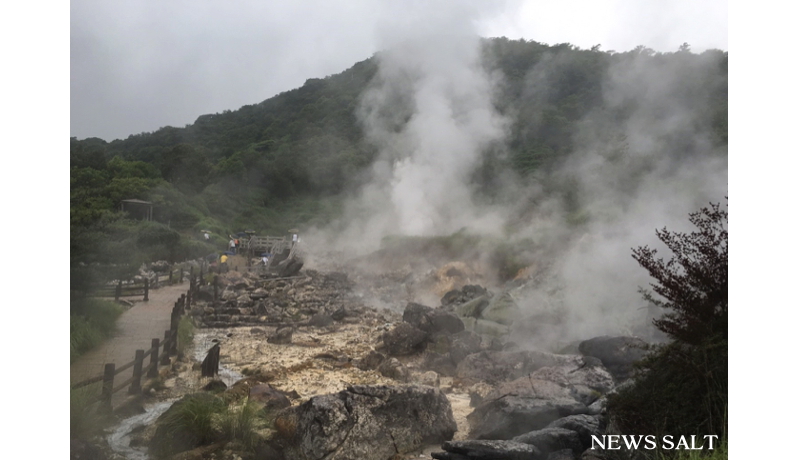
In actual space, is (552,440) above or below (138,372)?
below

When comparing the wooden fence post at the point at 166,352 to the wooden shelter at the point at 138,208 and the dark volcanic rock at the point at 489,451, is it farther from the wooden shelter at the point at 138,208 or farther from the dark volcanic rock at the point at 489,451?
the dark volcanic rock at the point at 489,451

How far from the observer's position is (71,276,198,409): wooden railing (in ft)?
14.6

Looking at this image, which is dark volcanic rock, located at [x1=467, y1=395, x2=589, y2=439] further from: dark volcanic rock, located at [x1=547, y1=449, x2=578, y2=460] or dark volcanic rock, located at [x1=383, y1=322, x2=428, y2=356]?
dark volcanic rock, located at [x1=383, y1=322, x2=428, y2=356]

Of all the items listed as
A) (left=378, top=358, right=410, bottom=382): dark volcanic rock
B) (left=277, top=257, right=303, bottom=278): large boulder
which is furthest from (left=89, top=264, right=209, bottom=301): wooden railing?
(left=378, top=358, right=410, bottom=382): dark volcanic rock

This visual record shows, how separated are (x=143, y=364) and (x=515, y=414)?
3.26 m

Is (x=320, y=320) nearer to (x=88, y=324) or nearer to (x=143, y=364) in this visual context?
(x=143, y=364)

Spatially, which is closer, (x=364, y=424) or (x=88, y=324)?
(x=364, y=424)

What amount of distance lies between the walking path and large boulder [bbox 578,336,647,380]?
4.15 meters

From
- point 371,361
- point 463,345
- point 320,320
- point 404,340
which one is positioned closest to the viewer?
point 371,361

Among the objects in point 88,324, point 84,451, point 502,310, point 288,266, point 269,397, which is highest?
point 288,266

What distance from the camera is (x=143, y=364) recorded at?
15.3 ft

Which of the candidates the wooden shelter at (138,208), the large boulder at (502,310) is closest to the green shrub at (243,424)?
the wooden shelter at (138,208)

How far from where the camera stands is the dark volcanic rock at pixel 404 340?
555cm

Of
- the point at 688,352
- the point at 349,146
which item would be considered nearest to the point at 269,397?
the point at 349,146
